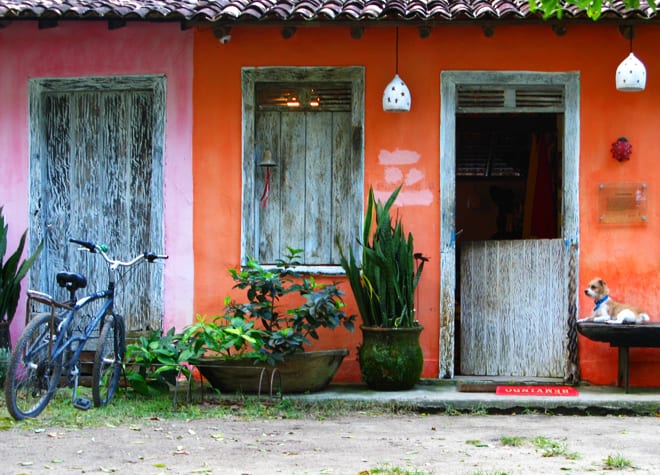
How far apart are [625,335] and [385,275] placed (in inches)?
77.9

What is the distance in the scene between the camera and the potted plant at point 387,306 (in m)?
8.25

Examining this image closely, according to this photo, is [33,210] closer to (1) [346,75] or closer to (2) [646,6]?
(1) [346,75]

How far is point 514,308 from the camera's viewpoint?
899 cm

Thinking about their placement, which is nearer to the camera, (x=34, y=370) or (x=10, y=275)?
(x=34, y=370)

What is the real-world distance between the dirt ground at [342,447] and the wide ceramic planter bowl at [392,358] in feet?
1.84

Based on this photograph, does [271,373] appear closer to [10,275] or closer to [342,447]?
[342,447]

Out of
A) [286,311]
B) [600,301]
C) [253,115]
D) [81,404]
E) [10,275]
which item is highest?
[253,115]

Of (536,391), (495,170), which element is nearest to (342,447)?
(536,391)

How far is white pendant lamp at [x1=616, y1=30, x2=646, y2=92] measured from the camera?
27.0 ft

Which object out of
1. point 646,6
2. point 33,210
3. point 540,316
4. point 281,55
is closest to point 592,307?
point 540,316

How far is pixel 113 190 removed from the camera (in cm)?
913

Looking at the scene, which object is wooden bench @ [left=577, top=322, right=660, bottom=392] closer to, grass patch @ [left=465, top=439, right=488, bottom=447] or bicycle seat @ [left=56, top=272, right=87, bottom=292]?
grass patch @ [left=465, top=439, right=488, bottom=447]

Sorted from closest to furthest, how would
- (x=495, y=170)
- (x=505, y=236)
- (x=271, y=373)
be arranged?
1. (x=271, y=373)
2. (x=505, y=236)
3. (x=495, y=170)

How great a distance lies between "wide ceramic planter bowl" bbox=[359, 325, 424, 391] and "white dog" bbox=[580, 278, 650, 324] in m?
1.46
